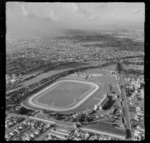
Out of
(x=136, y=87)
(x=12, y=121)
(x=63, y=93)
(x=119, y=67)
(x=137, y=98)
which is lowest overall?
(x=12, y=121)

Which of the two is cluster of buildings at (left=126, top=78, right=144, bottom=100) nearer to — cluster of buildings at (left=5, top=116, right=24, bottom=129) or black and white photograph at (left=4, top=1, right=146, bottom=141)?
black and white photograph at (left=4, top=1, right=146, bottom=141)

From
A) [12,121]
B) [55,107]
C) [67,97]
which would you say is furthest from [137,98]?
[12,121]

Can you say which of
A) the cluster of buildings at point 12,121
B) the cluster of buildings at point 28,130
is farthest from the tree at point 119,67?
the cluster of buildings at point 12,121

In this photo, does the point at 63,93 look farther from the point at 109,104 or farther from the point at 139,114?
the point at 139,114

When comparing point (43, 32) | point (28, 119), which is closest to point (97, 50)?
point (43, 32)

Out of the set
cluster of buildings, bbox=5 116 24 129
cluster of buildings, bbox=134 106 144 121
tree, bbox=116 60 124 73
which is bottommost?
cluster of buildings, bbox=5 116 24 129

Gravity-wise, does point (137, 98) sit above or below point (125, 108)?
above

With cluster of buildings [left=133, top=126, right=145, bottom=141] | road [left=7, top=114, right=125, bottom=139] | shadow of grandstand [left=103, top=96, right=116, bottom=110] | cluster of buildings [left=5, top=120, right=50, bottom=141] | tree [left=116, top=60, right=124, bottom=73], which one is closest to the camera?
cluster of buildings [left=133, top=126, right=145, bottom=141]

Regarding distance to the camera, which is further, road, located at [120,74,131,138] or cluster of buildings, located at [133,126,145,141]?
road, located at [120,74,131,138]

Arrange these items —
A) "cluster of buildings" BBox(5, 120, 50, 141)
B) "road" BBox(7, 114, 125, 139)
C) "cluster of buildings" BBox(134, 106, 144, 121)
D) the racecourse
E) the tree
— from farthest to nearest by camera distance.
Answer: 1. the tree
2. the racecourse
3. "cluster of buildings" BBox(134, 106, 144, 121)
4. "road" BBox(7, 114, 125, 139)
5. "cluster of buildings" BBox(5, 120, 50, 141)

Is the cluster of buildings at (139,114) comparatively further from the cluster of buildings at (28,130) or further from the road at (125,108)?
the cluster of buildings at (28,130)

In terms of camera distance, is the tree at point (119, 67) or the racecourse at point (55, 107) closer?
the racecourse at point (55, 107)

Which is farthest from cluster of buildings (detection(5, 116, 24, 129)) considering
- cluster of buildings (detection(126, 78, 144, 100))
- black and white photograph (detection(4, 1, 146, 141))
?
cluster of buildings (detection(126, 78, 144, 100))
